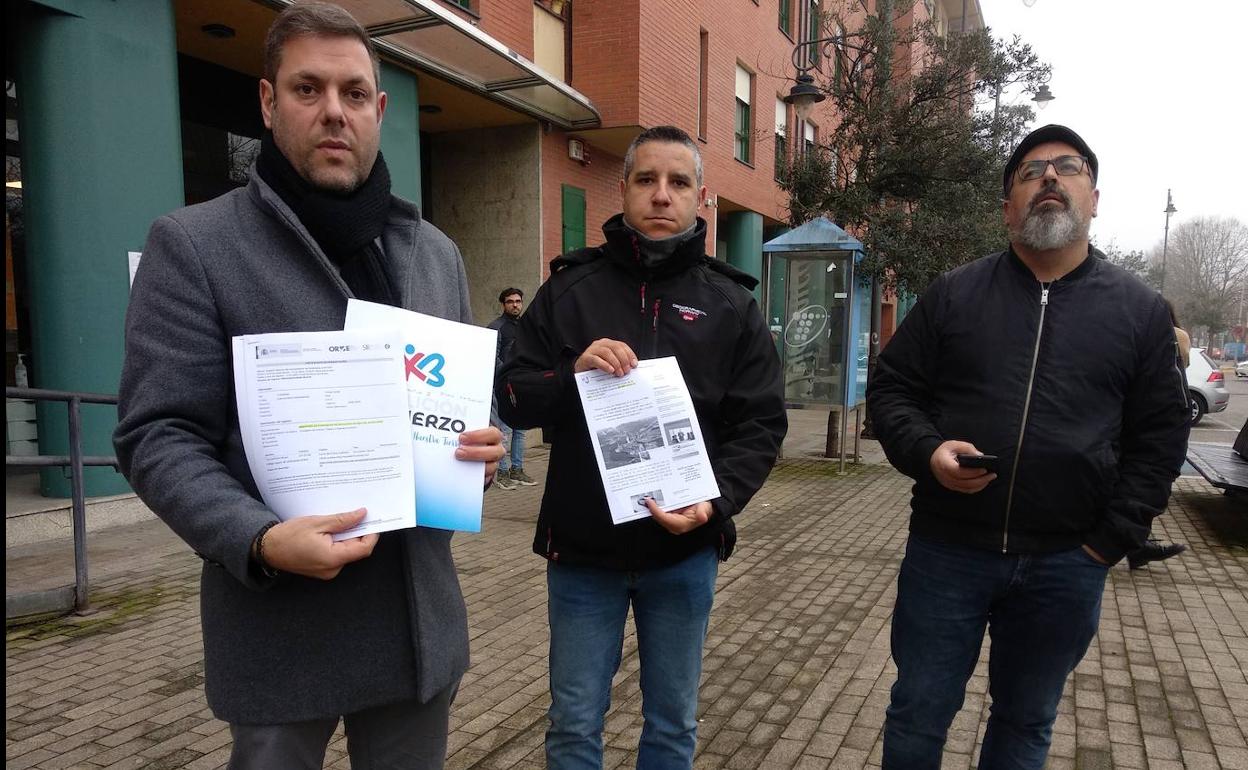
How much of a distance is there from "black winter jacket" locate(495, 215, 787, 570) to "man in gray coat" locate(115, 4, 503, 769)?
1.80ft

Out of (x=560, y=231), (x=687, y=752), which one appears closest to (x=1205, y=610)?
(x=687, y=752)

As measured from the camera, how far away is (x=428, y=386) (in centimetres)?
162

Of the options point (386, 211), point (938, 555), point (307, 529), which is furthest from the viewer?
point (938, 555)

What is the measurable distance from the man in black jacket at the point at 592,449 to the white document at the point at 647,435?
6 cm

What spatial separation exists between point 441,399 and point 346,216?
0.41 metres

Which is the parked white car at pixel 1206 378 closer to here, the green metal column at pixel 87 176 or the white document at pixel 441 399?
the green metal column at pixel 87 176

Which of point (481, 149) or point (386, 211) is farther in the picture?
point (481, 149)

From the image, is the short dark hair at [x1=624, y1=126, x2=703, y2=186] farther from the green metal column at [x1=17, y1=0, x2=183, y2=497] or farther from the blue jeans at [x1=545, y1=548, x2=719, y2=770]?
the green metal column at [x1=17, y1=0, x2=183, y2=497]

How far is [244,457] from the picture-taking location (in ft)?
4.89

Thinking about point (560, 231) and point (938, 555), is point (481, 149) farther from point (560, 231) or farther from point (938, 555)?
point (938, 555)

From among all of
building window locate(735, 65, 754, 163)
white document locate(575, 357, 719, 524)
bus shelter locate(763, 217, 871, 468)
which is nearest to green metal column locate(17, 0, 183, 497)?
white document locate(575, 357, 719, 524)

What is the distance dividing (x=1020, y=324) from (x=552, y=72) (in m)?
10.1

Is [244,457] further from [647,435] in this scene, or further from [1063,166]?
[1063,166]

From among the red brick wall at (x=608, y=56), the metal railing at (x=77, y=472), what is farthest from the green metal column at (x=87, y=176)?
the red brick wall at (x=608, y=56)
